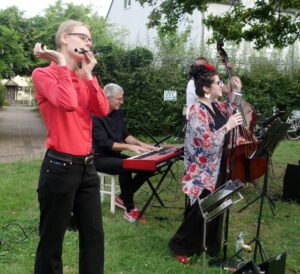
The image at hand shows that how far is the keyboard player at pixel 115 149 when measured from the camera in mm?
5281

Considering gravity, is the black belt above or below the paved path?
above

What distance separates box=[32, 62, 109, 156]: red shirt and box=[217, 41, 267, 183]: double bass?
156 cm

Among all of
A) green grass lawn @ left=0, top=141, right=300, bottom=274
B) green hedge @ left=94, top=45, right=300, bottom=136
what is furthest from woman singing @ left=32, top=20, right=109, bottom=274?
green hedge @ left=94, top=45, right=300, bottom=136

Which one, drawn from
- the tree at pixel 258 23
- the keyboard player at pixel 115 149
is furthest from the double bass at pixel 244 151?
the tree at pixel 258 23

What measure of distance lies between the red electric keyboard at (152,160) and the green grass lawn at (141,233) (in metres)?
0.76

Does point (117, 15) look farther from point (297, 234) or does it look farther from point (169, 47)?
point (297, 234)

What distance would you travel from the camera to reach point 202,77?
3.91 meters

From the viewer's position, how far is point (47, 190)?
2.70 metres

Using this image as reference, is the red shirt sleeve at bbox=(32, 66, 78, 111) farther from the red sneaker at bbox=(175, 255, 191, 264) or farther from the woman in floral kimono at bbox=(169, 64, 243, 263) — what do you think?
the red sneaker at bbox=(175, 255, 191, 264)

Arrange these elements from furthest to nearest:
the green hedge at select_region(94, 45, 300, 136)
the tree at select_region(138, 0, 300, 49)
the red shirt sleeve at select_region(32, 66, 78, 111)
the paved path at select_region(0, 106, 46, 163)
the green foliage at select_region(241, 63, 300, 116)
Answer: the green foliage at select_region(241, 63, 300, 116), the green hedge at select_region(94, 45, 300, 136), the paved path at select_region(0, 106, 46, 163), the tree at select_region(138, 0, 300, 49), the red shirt sleeve at select_region(32, 66, 78, 111)

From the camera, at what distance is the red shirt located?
2.54 metres

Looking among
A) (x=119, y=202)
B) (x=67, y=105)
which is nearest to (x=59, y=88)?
(x=67, y=105)

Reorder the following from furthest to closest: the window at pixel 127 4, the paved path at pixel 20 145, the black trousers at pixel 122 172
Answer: the window at pixel 127 4, the paved path at pixel 20 145, the black trousers at pixel 122 172

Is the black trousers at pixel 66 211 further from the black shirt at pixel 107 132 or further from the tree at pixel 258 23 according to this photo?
the tree at pixel 258 23
